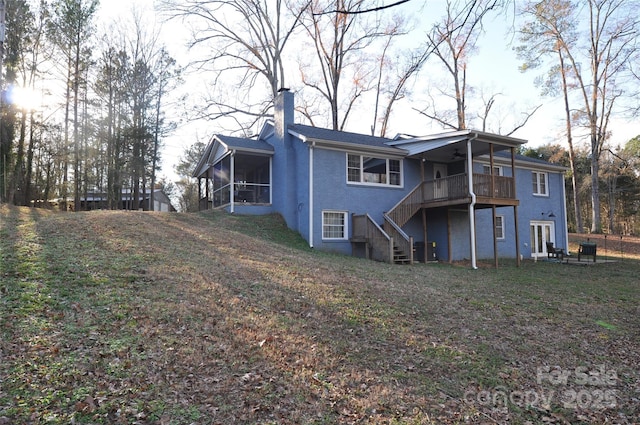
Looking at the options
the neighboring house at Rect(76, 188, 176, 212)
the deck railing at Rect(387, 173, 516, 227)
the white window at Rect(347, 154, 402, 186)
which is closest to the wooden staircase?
the deck railing at Rect(387, 173, 516, 227)

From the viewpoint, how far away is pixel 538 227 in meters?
20.6

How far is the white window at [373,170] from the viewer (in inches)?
637

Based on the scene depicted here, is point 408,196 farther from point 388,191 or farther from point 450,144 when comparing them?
point 450,144

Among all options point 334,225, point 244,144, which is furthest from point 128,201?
point 334,225

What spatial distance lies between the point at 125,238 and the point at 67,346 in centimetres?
635

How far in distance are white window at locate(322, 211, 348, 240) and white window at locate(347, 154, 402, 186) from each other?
1.49 metres

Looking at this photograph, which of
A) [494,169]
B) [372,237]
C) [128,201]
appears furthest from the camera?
[128,201]

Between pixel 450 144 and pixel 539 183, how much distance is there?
8609mm

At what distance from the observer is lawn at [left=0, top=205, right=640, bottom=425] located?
12.2 ft

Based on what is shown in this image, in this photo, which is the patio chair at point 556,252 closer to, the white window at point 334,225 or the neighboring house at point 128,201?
the white window at point 334,225

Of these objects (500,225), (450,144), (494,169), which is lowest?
(500,225)

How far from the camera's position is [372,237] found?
14531 millimetres

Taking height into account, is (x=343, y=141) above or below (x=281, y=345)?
above

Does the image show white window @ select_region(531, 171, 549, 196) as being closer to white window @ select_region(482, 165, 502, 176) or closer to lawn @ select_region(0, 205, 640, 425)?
white window @ select_region(482, 165, 502, 176)
